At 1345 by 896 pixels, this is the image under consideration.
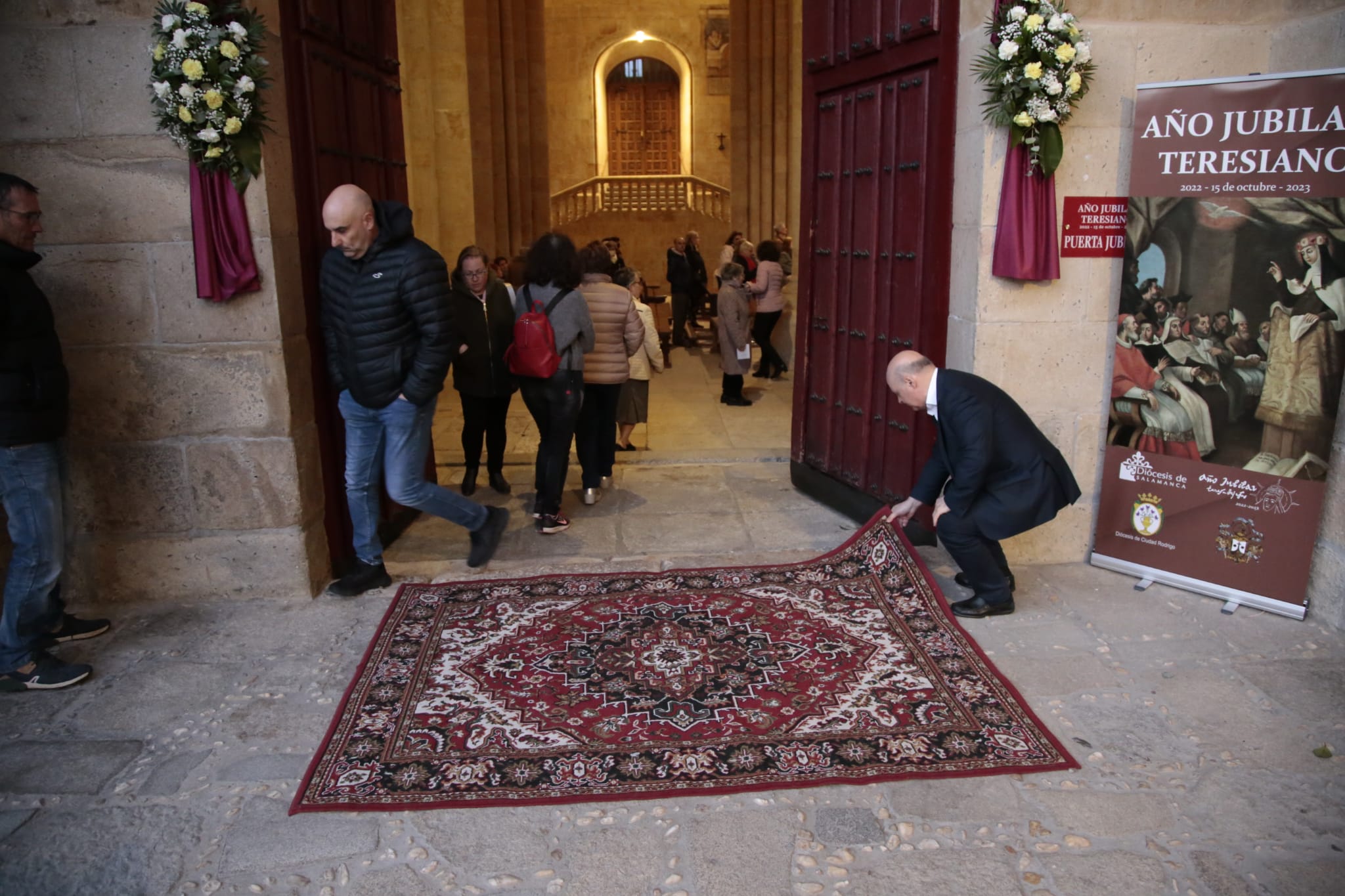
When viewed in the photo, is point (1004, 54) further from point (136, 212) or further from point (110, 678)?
point (110, 678)

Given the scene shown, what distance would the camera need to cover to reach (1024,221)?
476cm

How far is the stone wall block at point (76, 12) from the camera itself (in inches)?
175

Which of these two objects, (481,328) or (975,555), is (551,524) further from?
(975,555)

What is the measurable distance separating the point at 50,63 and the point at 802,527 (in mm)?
4321

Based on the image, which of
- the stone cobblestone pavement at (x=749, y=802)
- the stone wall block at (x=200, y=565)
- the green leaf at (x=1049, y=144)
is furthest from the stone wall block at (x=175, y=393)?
the green leaf at (x=1049, y=144)

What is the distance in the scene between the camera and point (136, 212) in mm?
4617

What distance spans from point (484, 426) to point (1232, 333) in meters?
4.26

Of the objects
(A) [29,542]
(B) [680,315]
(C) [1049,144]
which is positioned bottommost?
(A) [29,542]

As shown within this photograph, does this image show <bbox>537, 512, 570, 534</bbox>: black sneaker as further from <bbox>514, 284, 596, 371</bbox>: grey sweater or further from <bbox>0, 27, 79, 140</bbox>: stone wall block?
<bbox>0, 27, 79, 140</bbox>: stone wall block

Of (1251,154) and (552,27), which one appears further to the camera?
(552,27)

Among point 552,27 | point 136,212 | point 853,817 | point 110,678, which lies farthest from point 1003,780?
point 552,27

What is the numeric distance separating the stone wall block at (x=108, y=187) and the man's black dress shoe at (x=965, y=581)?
388 cm

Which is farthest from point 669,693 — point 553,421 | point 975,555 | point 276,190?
point 276,190

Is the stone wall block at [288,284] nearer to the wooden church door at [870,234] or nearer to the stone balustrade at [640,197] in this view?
the wooden church door at [870,234]
